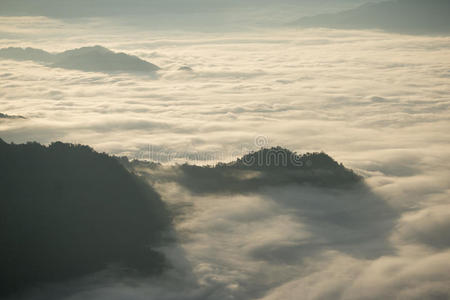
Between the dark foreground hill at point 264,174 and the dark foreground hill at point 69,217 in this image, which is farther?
the dark foreground hill at point 264,174

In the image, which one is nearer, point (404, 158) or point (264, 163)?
point (264, 163)

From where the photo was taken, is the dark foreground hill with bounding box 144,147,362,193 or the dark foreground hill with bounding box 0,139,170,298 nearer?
the dark foreground hill with bounding box 0,139,170,298

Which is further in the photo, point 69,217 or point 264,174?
point 264,174

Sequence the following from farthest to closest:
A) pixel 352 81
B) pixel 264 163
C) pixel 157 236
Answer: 1. pixel 352 81
2. pixel 264 163
3. pixel 157 236

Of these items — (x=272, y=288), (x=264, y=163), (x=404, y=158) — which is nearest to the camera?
(x=272, y=288)

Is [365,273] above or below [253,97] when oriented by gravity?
below

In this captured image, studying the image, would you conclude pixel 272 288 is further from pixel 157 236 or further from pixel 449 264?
pixel 449 264

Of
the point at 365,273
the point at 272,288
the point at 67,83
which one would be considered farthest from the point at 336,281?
the point at 67,83

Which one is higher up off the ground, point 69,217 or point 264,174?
point 264,174
